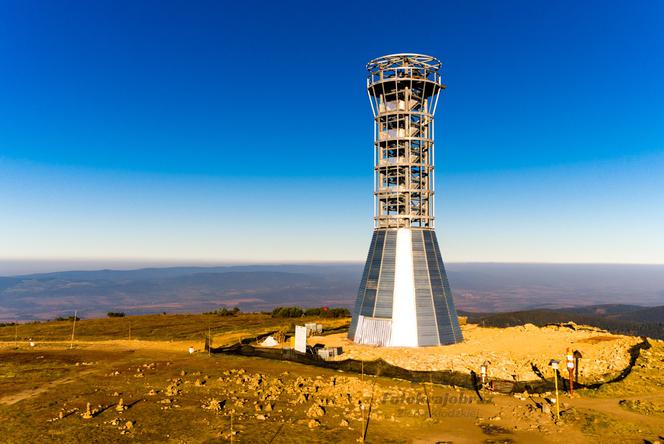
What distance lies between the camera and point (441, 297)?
40.7 meters

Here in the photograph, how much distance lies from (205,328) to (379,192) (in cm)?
3382

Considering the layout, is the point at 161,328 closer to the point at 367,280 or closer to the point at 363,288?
the point at 363,288

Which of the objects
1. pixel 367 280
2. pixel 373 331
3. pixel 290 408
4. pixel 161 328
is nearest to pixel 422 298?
pixel 373 331

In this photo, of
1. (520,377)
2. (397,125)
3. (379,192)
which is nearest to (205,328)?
(379,192)

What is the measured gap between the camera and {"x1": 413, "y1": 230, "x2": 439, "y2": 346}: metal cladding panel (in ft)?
127

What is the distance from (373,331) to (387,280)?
498 centimetres

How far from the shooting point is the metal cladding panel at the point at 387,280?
132 ft

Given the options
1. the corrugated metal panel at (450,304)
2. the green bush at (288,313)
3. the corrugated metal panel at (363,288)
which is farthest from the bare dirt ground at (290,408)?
the green bush at (288,313)

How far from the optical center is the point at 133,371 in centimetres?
3284

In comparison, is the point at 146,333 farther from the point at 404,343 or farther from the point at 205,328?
the point at 404,343

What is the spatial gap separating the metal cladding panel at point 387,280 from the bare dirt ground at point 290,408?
9.64m

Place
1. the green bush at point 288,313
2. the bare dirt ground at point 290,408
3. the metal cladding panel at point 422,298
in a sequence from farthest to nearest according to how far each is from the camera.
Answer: the green bush at point 288,313 < the metal cladding panel at point 422,298 < the bare dirt ground at point 290,408

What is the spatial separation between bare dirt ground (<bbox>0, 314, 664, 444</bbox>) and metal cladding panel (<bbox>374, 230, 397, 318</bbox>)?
9643mm

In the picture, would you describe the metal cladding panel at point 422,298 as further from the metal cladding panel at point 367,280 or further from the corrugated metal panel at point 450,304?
the metal cladding panel at point 367,280
